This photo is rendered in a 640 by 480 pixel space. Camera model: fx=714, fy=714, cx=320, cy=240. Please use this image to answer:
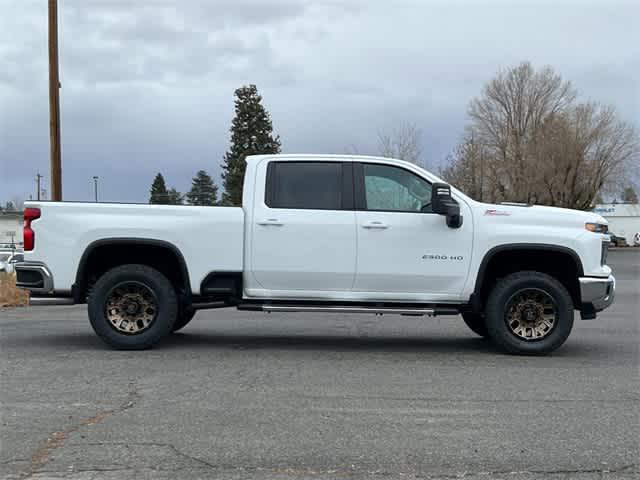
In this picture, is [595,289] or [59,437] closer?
[59,437]

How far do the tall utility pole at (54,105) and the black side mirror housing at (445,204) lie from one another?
10.7 m

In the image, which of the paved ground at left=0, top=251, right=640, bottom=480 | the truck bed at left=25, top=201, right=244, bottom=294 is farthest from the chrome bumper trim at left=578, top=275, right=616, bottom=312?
the truck bed at left=25, top=201, right=244, bottom=294

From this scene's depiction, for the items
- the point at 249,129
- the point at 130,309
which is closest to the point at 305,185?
the point at 130,309

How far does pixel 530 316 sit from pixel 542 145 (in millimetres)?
43666

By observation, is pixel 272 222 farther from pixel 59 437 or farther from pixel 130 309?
pixel 59 437

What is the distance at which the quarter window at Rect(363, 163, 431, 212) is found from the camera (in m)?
7.78

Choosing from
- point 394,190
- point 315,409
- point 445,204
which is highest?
point 394,190

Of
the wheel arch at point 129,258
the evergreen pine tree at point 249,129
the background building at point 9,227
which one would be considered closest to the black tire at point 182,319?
the wheel arch at point 129,258

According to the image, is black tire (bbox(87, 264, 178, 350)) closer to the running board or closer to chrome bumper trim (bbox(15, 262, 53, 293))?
chrome bumper trim (bbox(15, 262, 53, 293))

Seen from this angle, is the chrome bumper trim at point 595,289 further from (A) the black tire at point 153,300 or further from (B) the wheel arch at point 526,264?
(A) the black tire at point 153,300

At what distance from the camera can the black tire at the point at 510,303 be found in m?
7.61

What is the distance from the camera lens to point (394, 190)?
7.88 metres

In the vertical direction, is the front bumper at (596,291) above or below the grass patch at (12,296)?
above

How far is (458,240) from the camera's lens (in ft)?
25.1
